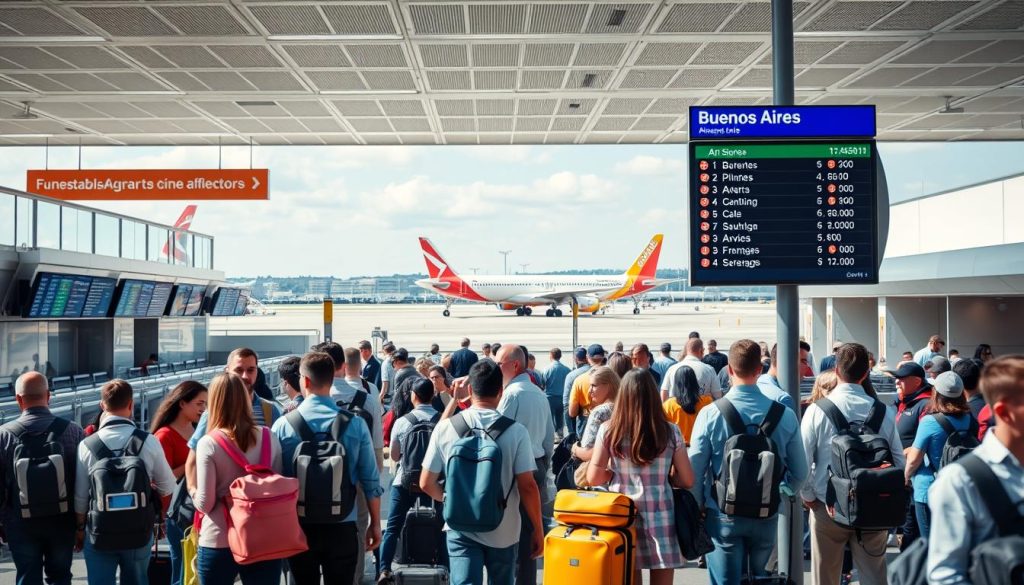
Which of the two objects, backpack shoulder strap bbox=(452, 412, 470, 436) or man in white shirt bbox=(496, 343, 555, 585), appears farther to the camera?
man in white shirt bbox=(496, 343, 555, 585)

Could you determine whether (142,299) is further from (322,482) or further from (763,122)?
(763,122)

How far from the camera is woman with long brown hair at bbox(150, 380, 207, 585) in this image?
5539mm

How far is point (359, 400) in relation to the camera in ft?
21.7

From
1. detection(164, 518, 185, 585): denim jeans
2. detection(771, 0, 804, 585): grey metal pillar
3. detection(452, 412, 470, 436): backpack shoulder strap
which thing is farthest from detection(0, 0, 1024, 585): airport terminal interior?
detection(164, 518, 185, 585): denim jeans

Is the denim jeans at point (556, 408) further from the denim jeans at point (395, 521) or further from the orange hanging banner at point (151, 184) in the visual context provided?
the orange hanging banner at point (151, 184)

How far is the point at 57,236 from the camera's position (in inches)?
583

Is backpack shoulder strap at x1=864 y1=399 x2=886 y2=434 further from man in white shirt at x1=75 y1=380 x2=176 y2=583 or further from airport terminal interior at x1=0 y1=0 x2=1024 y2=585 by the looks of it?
man in white shirt at x1=75 y1=380 x2=176 y2=583

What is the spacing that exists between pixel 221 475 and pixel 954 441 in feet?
15.4

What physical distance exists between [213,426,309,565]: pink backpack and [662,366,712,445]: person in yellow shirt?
359cm

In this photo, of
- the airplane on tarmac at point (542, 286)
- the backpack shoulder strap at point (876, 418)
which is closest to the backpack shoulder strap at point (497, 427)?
the backpack shoulder strap at point (876, 418)

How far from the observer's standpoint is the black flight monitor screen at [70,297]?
13852 mm

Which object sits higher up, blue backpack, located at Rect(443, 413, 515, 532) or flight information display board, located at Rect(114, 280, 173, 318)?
flight information display board, located at Rect(114, 280, 173, 318)

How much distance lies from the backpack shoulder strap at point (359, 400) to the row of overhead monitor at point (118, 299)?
9484mm

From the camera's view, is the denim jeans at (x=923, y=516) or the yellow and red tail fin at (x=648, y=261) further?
the yellow and red tail fin at (x=648, y=261)
